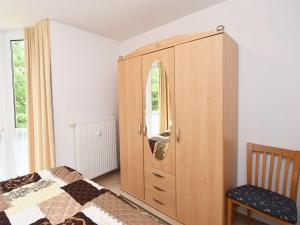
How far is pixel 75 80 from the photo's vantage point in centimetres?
249

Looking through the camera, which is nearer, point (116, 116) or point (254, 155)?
point (254, 155)

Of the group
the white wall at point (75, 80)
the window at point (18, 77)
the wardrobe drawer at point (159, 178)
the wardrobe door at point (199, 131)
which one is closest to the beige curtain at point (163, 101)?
the wardrobe door at point (199, 131)

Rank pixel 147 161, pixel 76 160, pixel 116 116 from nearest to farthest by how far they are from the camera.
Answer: pixel 147 161 → pixel 76 160 → pixel 116 116

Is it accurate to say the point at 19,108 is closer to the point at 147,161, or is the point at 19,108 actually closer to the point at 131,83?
the point at 131,83

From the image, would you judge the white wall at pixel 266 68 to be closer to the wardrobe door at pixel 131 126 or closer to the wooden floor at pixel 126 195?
the wooden floor at pixel 126 195

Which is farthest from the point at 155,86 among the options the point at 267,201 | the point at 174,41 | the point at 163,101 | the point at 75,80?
the point at 267,201

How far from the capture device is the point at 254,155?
1.79 m

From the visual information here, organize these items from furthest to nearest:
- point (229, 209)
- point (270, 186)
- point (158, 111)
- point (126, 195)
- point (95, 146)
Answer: point (95, 146) → point (126, 195) → point (158, 111) → point (270, 186) → point (229, 209)

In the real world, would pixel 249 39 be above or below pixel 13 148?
above

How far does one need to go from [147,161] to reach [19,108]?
2.08 m

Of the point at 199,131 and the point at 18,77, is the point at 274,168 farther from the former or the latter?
the point at 18,77

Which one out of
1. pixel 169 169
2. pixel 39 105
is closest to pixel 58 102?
pixel 39 105

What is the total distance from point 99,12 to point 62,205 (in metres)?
2.06

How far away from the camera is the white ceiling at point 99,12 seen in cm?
188
